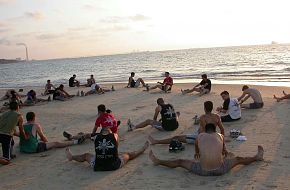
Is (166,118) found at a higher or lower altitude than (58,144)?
higher

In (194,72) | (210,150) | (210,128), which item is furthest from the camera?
(194,72)

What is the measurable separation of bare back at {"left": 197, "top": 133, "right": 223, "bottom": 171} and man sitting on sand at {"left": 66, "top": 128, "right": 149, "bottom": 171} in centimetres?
189

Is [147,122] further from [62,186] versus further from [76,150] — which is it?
[62,186]

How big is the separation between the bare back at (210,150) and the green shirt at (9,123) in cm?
491

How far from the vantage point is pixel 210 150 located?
7.29 metres

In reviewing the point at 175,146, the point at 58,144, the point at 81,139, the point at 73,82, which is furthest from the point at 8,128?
the point at 73,82

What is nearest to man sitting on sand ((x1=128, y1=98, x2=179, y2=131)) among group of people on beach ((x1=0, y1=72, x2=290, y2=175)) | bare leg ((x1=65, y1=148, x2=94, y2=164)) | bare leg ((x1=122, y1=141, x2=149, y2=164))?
group of people on beach ((x1=0, y1=72, x2=290, y2=175))

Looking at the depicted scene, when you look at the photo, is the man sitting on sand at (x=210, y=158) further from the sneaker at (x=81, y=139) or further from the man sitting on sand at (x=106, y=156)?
the sneaker at (x=81, y=139)

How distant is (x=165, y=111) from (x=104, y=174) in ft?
13.0

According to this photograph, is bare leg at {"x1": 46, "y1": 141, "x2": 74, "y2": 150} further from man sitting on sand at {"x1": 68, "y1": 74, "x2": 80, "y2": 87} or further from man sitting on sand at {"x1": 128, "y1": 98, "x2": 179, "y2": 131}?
man sitting on sand at {"x1": 68, "y1": 74, "x2": 80, "y2": 87}

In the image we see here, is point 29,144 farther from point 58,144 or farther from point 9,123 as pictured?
point 9,123

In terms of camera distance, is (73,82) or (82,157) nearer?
(82,157)

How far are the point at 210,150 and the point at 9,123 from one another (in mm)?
5282

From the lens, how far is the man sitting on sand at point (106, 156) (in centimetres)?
793
